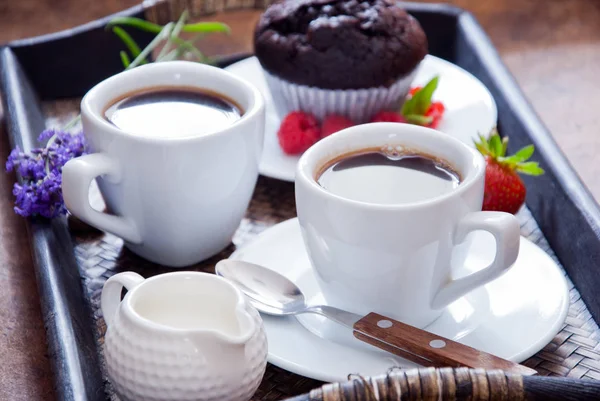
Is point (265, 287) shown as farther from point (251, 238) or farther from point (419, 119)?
point (419, 119)

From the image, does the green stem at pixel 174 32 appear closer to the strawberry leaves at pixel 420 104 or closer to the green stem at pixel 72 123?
the green stem at pixel 72 123

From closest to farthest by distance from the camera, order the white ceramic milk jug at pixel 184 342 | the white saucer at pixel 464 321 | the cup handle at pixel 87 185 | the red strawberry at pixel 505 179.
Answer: the white ceramic milk jug at pixel 184 342
the white saucer at pixel 464 321
the cup handle at pixel 87 185
the red strawberry at pixel 505 179

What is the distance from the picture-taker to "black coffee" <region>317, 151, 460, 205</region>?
2.87ft

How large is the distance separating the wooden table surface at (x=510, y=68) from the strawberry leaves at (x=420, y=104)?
223 millimetres

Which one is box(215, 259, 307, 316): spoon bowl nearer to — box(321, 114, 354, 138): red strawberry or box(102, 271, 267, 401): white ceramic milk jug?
box(102, 271, 267, 401): white ceramic milk jug

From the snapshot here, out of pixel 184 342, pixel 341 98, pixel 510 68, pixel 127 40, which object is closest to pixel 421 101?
pixel 341 98

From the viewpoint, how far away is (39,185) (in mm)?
1026

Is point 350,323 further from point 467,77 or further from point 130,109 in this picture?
point 467,77

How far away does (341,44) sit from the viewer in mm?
1259

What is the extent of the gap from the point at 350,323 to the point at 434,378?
186 mm

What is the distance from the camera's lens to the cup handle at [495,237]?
0.81 meters

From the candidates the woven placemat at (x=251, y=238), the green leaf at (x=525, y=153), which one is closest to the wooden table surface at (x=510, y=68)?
the woven placemat at (x=251, y=238)

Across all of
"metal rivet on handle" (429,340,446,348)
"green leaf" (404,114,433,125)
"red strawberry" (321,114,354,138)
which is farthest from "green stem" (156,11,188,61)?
"metal rivet on handle" (429,340,446,348)

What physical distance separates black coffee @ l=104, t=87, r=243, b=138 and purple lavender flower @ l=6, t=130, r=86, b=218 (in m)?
0.07
